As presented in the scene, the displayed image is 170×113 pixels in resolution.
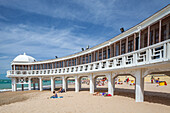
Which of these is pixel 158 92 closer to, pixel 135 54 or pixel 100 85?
pixel 135 54

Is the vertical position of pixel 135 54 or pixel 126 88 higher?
pixel 135 54

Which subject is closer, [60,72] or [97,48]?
[97,48]

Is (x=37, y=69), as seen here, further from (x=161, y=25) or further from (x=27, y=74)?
(x=161, y=25)

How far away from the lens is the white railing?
733 cm

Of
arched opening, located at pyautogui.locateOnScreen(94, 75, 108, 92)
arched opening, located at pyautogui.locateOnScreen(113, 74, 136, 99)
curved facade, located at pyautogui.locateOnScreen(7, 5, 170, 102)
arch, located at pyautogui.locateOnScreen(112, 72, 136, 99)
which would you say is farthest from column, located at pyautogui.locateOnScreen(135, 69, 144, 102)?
arched opening, located at pyautogui.locateOnScreen(94, 75, 108, 92)

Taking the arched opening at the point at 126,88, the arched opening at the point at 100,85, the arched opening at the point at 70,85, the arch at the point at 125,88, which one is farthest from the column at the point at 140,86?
the arched opening at the point at 70,85

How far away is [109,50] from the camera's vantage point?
14555 millimetres

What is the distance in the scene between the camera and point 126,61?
34.6 ft

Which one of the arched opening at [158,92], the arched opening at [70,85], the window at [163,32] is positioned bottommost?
the arched opening at [70,85]

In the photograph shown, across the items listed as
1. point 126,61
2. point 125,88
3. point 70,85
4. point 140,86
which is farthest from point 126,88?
point 70,85

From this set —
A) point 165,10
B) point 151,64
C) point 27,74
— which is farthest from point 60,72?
point 165,10

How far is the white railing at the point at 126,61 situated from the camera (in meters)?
7.33

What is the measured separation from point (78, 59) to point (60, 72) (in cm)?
534

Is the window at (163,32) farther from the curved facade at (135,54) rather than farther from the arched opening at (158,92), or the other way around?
the arched opening at (158,92)
